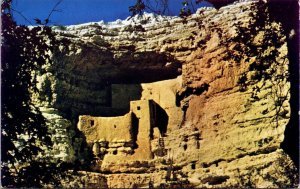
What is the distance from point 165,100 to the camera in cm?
1767

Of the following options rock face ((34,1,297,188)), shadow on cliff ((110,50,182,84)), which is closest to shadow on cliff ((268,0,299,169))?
rock face ((34,1,297,188))

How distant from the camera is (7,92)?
6.11 meters

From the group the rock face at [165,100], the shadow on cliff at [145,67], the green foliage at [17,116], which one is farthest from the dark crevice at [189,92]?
the green foliage at [17,116]

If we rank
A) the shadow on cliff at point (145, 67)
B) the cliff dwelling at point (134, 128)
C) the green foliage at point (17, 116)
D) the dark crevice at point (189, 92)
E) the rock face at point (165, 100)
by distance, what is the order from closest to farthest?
1. the green foliage at point (17, 116)
2. the rock face at point (165, 100)
3. the cliff dwelling at point (134, 128)
4. the dark crevice at point (189, 92)
5. the shadow on cliff at point (145, 67)

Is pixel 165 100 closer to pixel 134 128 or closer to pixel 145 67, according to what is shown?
pixel 145 67

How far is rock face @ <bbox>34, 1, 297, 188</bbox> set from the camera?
14.9 m

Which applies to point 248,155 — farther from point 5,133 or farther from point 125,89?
point 5,133

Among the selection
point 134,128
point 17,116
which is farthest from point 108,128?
point 17,116

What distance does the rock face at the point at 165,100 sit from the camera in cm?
1487

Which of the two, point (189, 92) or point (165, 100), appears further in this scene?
point (165, 100)

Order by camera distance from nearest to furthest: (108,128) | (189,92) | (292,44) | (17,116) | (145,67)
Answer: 1. (17,116)
2. (292,44)
3. (108,128)
4. (189,92)
5. (145,67)

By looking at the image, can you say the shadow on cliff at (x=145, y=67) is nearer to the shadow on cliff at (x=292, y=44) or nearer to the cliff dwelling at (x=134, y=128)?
the cliff dwelling at (x=134, y=128)

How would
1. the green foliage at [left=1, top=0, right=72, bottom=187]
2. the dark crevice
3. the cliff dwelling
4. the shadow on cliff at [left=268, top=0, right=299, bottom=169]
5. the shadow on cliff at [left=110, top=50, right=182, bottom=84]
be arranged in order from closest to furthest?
the green foliage at [left=1, top=0, right=72, bottom=187]
the shadow on cliff at [left=268, top=0, right=299, bottom=169]
the cliff dwelling
the dark crevice
the shadow on cliff at [left=110, top=50, right=182, bottom=84]

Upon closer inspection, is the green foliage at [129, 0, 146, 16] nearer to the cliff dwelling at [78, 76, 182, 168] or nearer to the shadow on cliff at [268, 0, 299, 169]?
the shadow on cliff at [268, 0, 299, 169]
